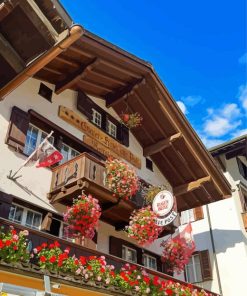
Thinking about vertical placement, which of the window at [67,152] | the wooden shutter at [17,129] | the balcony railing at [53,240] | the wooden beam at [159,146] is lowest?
the balcony railing at [53,240]

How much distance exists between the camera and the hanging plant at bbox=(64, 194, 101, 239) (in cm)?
1031

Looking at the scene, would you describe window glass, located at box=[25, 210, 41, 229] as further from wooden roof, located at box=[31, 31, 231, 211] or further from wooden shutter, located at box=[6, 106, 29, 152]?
wooden roof, located at box=[31, 31, 231, 211]

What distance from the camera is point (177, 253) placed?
44.6 ft

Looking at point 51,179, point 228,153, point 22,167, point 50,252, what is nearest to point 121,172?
point 51,179

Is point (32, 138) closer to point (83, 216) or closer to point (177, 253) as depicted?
point (83, 216)

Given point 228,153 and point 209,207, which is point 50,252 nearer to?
point 209,207

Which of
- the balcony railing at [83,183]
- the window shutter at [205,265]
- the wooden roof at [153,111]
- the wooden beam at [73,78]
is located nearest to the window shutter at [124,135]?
the wooden roof at [153,111]

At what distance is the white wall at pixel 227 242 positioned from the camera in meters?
18.2

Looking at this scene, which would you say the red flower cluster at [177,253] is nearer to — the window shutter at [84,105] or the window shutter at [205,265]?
the window shutter at [84,105]

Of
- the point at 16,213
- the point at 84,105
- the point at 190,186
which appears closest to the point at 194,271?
the point at 190,186

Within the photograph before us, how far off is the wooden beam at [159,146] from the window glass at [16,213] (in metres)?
7.37

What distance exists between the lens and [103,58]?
13211 mm

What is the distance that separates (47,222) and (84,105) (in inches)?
209

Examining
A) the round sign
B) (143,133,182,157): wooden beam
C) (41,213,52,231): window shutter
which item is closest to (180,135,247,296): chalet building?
(143,133,182,157): wooden beam
